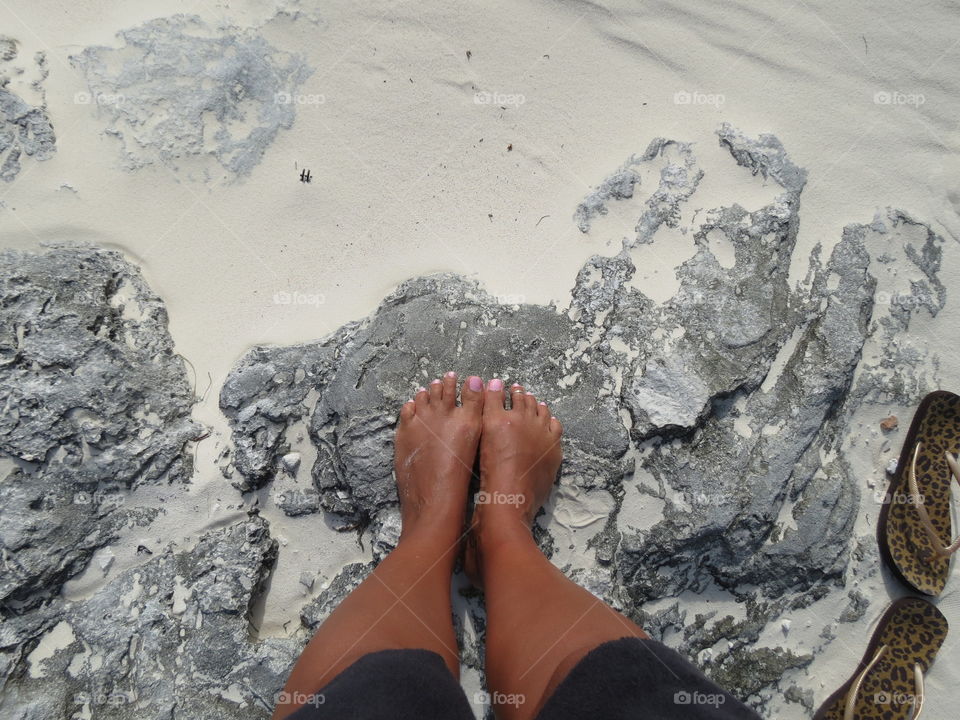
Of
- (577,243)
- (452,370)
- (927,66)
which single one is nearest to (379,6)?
(577,243)

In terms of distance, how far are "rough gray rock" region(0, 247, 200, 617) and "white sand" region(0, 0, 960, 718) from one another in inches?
6.5

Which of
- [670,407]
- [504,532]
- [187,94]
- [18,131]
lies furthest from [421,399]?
[18,131]

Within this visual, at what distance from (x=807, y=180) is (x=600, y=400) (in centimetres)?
123

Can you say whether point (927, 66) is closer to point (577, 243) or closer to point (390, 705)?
point (577, 243)

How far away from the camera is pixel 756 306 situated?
7.26 feet

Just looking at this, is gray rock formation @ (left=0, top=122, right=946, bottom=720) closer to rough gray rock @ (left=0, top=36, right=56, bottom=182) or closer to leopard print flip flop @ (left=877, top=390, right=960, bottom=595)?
leopard print flip flop @ (left=877, top=390, right=960, bottom=595)

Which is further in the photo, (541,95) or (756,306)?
(541,95)

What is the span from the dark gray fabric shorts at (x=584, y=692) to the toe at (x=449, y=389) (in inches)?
33.0

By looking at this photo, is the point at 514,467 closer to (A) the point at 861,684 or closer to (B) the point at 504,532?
(B) the point at 504,532

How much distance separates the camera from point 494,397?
2.26 metres

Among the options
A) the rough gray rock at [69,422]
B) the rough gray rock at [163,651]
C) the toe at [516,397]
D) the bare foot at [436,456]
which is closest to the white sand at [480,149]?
the rough gray rock at [69,422]

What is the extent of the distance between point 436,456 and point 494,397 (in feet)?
0.96

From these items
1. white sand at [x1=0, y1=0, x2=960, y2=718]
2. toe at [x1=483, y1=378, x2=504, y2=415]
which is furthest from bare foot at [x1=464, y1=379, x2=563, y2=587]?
white sand at [x1=0, y1=0, x2=960, y2=718]

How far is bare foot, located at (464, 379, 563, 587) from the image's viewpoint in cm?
215
